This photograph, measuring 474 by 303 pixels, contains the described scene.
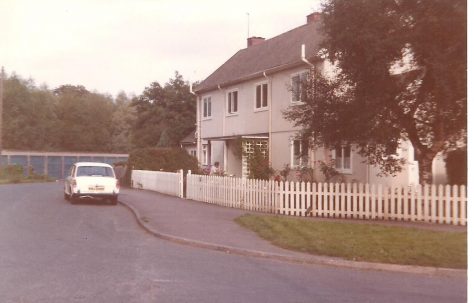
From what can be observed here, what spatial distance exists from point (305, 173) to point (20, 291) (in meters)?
15.0

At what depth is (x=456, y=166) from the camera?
16156 millimetres

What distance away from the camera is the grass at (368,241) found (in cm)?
941

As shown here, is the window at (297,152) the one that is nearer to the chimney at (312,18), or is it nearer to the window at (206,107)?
the chimney at (312,18)

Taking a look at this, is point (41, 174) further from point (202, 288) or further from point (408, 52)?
point (202, 288)

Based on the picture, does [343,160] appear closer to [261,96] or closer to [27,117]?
[261,96]

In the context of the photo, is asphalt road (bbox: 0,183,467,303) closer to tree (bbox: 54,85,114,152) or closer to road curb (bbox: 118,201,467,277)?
road curb (bbox: 118,201,467,277)

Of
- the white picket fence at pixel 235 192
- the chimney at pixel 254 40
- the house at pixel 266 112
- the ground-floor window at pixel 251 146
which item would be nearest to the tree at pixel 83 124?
the house at pixel 266 112

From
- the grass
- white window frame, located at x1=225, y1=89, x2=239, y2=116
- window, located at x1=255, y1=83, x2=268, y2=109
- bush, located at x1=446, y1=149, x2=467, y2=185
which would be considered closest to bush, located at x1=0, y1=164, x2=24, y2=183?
white window frame, located at x1=225, y1=89, x2=239, y2=116

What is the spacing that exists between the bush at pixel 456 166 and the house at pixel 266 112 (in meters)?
3.10

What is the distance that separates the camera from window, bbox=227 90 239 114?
29641mm

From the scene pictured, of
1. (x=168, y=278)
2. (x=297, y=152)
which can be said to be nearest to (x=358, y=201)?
(x=168, y=278)

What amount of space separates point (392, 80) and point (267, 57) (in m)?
15.4

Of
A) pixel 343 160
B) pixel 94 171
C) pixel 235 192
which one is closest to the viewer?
pixel 235 192
